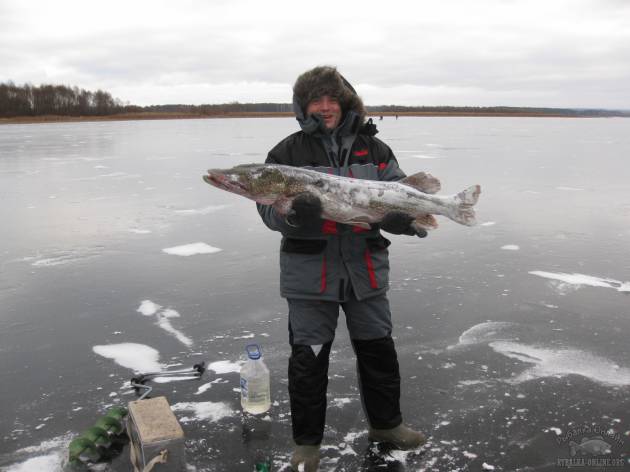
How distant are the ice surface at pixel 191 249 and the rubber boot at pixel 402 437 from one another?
477 centimetres

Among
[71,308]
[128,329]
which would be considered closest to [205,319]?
[128,329]

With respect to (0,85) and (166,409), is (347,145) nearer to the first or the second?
(166,409)

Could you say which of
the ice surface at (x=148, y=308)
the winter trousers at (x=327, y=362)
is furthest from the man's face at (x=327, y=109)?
the ice surface at (x=148, y=308)

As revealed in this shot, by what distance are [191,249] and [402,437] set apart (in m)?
5.17

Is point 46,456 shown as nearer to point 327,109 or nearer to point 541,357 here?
point 327,109

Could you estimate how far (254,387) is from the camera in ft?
13.1

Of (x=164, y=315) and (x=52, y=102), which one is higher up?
(x=52, y=102)

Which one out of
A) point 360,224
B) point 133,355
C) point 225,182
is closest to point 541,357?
point 360,224

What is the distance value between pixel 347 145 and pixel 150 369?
94.9 inches

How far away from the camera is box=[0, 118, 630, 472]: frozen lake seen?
3682 mm

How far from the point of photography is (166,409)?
11.7ft

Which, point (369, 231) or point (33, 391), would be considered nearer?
point (369, 231)

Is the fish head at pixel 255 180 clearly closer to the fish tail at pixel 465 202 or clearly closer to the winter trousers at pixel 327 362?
the winter trousers at pixel 327 362

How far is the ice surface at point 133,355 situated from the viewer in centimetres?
462
